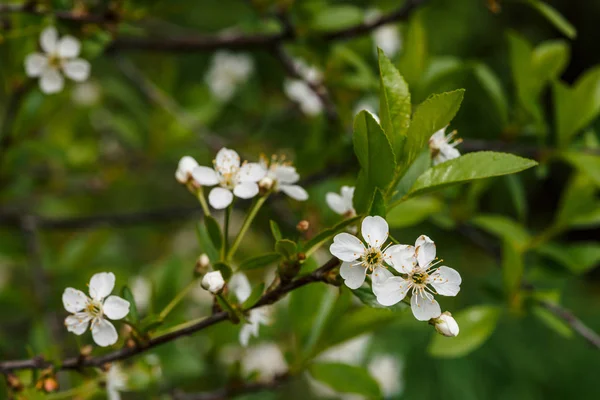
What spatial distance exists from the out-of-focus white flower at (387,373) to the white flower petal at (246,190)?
3.07 feet

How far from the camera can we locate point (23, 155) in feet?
4.10

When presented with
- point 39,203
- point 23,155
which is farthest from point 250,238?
point 23,155

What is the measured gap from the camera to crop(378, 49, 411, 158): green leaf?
23.7 inches

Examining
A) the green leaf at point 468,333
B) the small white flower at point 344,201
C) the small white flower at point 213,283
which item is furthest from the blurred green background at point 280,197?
the small white flower at point 344,201

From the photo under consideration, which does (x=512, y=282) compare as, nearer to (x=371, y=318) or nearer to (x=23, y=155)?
(x=371, y=318)

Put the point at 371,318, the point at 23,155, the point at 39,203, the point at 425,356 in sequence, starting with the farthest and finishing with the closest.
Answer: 1. the point at 425,356
2. the point at 39,203
3. the point at 23,155
4. the point at 371,318

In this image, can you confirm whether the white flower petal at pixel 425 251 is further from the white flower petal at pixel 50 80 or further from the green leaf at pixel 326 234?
the white flower petal at pixel 50 80

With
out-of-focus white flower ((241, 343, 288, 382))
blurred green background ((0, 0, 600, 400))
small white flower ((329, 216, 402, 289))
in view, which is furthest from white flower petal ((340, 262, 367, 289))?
out-of-focus white flower ((241, 343, 288, 382))

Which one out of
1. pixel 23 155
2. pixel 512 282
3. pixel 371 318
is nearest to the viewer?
pixel 371 318

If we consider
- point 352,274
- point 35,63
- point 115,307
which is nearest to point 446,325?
point 352,274

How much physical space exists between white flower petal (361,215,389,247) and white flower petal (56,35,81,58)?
620 millimetres

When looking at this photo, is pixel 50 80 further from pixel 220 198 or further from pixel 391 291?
pixel 391 291

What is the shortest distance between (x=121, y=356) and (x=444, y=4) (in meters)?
3.29

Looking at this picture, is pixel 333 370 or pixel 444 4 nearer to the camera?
pixel 333 370
